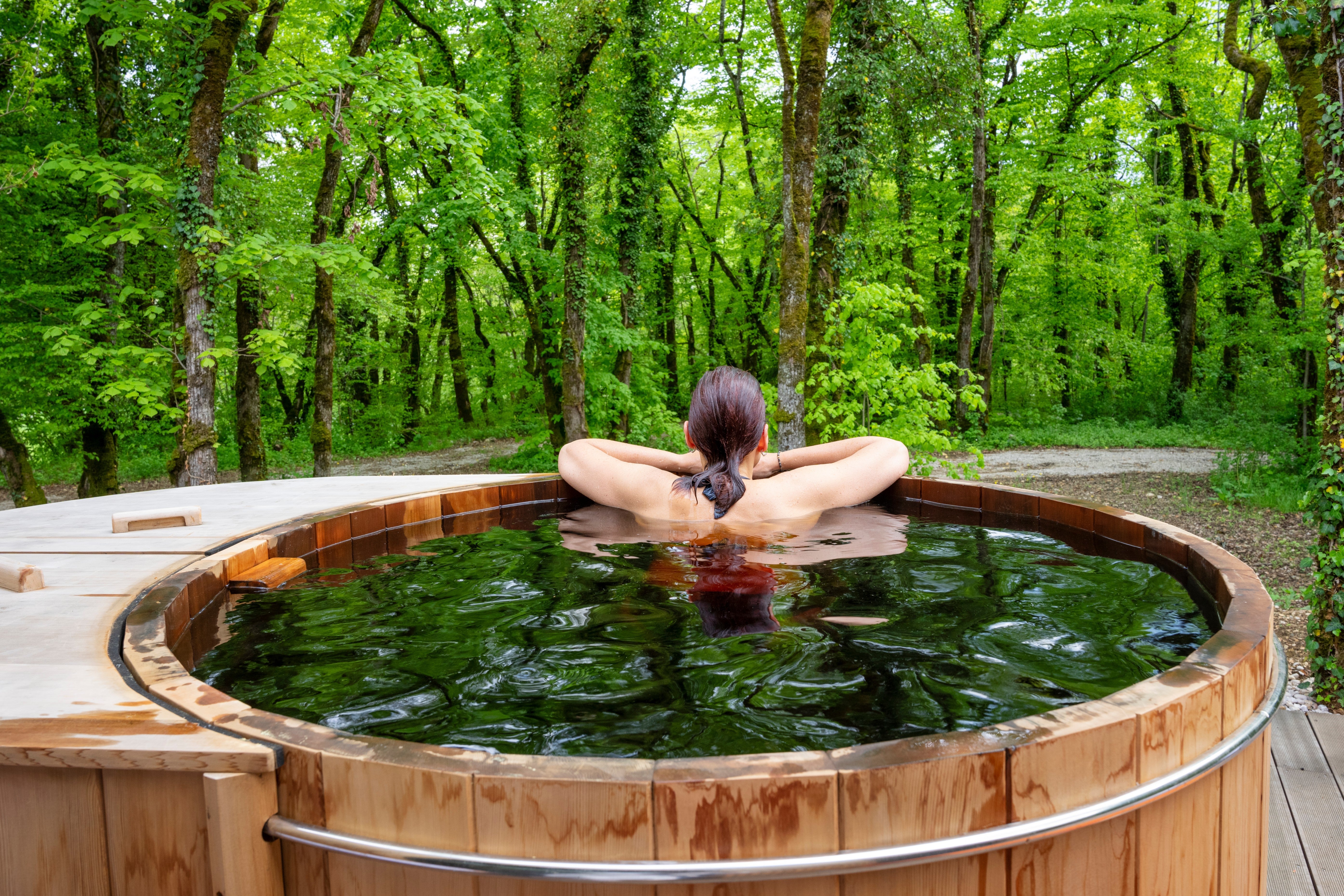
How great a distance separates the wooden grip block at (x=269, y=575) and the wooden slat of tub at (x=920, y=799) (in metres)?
2.00

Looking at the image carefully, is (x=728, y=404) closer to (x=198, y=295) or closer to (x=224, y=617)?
(x=224, y=617)

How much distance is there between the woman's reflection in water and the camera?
2184mm

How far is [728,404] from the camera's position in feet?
9.14

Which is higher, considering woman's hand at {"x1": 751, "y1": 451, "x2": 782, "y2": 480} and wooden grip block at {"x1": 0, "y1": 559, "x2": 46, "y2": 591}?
woman's hand at {"x1": 751, "y1": 451, "x2": 782, "y2": 480}

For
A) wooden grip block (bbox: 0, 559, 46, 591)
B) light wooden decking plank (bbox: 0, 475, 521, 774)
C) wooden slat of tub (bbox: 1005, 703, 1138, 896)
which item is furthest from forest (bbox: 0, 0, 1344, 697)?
wooden grip block (bbox: 0, 559, 46, 591)

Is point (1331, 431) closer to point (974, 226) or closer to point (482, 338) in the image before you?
point (974, 226)

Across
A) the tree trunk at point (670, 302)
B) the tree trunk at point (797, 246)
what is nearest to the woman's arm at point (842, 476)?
the tree trunk at point (797, 246)

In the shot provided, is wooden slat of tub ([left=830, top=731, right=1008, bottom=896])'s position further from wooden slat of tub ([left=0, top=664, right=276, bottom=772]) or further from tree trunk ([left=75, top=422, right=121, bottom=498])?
tree trunk ([left=75, top=422, right=121, bottom=498])

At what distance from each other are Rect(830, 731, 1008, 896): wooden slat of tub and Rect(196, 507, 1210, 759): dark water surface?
0.92 feet

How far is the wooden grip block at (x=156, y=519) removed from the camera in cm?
284

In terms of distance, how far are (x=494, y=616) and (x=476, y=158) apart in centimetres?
644

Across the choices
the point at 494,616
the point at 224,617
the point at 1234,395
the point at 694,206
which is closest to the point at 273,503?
the point at 224,617

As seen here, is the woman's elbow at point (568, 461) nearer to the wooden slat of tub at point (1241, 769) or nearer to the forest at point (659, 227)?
the wooden slat of tub at point (1241, 769)

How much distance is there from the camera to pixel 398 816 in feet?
3.71
